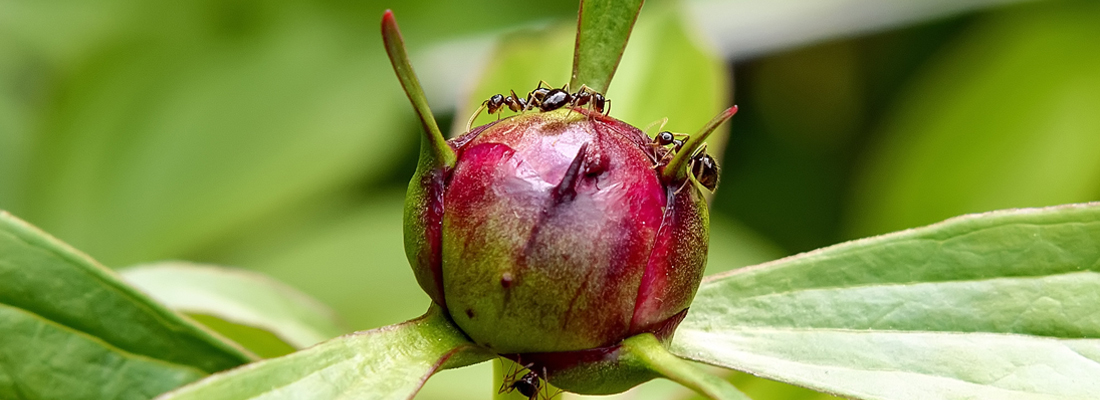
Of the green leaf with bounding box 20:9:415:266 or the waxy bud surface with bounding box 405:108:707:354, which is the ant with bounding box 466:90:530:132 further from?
the green leaf with bounding box 20:9:415:266

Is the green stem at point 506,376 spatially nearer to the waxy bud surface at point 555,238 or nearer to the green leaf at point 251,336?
the waxy bud surface at point 555,238

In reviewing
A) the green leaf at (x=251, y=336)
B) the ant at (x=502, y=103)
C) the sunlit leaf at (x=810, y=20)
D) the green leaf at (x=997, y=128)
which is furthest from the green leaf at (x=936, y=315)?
the sunlit leaf at (x=810, y=20)

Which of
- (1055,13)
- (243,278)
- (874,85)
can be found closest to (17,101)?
(243,278)

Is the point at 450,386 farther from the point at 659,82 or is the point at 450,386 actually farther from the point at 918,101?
the point at 918,101

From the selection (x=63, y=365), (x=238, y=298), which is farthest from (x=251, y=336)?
(x=63, y=365)

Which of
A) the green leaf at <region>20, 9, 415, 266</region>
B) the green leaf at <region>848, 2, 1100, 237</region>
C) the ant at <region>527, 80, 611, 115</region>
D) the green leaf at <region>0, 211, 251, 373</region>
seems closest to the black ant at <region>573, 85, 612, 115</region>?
the ant at <region>527, 80, 611, 115</region>
